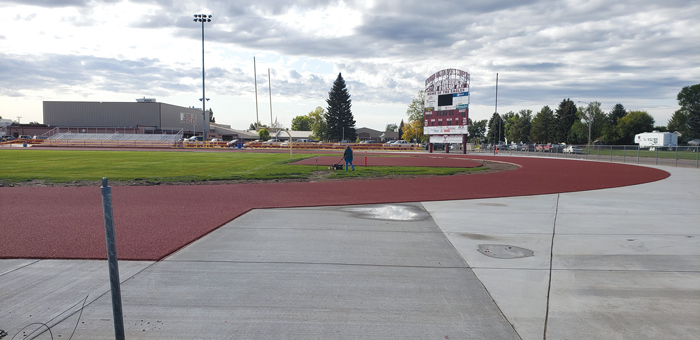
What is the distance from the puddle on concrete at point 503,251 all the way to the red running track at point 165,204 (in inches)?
203

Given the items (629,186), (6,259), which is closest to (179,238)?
(6,259)

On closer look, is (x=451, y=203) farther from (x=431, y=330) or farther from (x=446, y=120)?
(x=446, y=120)

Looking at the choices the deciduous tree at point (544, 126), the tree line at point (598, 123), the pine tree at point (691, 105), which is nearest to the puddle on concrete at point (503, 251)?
the tree line at point (598, 123)

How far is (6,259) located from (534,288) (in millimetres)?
7570

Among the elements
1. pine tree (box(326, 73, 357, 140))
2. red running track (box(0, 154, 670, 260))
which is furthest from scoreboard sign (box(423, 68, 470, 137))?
pine tree (box(326, 73, 357, 140))

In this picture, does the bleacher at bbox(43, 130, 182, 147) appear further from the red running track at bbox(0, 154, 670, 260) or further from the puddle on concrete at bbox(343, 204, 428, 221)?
the puddle on concrete at bbox(343, 204, 428, 221)

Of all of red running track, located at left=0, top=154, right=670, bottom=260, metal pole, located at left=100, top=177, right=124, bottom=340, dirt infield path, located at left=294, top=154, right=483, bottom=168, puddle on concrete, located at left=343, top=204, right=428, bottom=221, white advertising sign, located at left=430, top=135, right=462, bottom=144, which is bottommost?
puddle on concrete, located at left=343, top=204, right=428, bottom=221

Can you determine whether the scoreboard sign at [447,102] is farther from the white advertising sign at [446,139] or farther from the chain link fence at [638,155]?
the chain link fence at [638,155]

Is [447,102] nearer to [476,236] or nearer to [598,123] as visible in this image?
[476,236]

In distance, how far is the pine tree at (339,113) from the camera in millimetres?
101625

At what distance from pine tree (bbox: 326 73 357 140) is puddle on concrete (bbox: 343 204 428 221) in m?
90.9

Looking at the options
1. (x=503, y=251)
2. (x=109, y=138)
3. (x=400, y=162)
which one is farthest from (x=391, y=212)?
(x=109, y=138)

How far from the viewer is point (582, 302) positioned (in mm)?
4961

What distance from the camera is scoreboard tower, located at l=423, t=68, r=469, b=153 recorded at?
46.9 m
